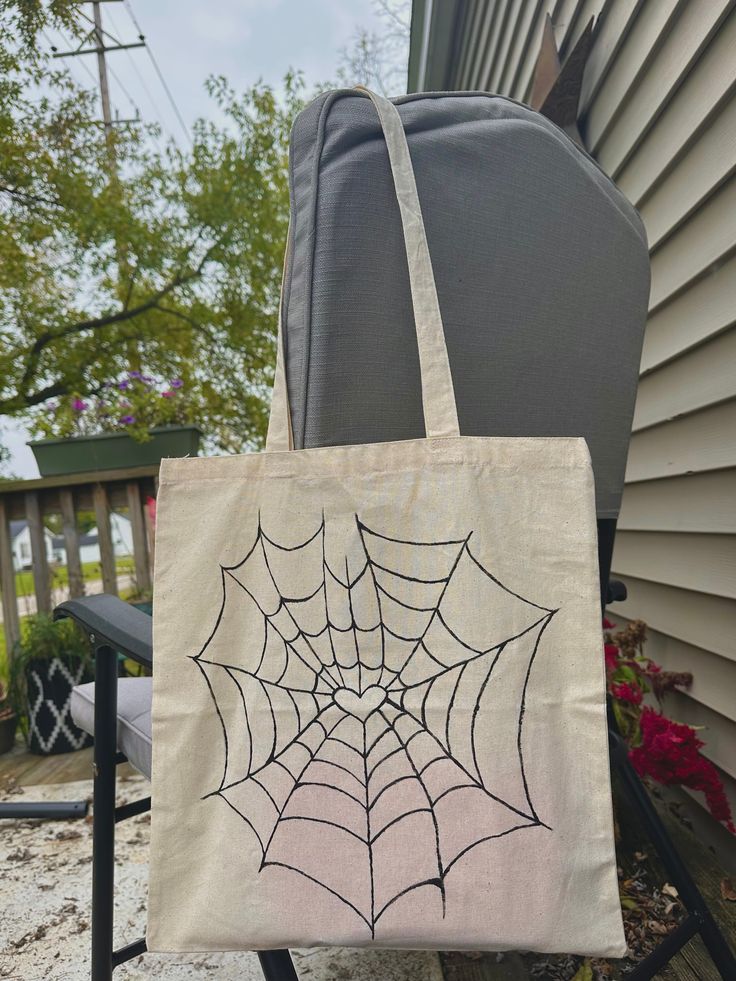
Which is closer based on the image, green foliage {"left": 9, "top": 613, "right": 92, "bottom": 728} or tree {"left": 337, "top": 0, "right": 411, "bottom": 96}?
green foliage {"left": 9, "top": 613, "right": 92, "bottom": 728}

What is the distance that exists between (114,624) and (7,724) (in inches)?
84.4

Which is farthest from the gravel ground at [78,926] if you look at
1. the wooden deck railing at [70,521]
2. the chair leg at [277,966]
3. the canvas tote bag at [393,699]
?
the wooden deck railing at [70,521]

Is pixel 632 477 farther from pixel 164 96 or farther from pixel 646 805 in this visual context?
pixel 164 96

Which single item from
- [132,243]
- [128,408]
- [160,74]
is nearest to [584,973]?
[128,408]

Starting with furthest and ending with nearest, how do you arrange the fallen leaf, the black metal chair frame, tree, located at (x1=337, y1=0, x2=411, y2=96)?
1. tree, located at (x1=337, y1=0, x2=411, y2=96)
2. the fallen leaf
3. the black metal chair frame

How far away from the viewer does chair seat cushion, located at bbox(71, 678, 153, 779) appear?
0.83 meters

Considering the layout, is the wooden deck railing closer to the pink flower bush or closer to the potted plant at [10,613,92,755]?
the potted plant at [10,613,92,755]

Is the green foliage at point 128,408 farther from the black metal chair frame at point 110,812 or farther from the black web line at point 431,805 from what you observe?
the black web line at point 431,805

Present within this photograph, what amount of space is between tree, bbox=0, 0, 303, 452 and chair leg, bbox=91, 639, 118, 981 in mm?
2243

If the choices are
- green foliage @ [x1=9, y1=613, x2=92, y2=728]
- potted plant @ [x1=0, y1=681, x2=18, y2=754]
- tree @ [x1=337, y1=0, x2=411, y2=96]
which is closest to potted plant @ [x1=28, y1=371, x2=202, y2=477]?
green foliage @ [x1=9, y1=613, x2=92, y2=728]

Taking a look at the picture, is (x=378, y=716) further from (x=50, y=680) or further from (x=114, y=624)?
(x=50, y=680)

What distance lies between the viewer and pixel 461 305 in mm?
704

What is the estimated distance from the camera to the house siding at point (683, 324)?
50.8 inches

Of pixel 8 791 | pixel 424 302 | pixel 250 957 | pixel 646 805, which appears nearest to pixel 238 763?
pixel 424 302
